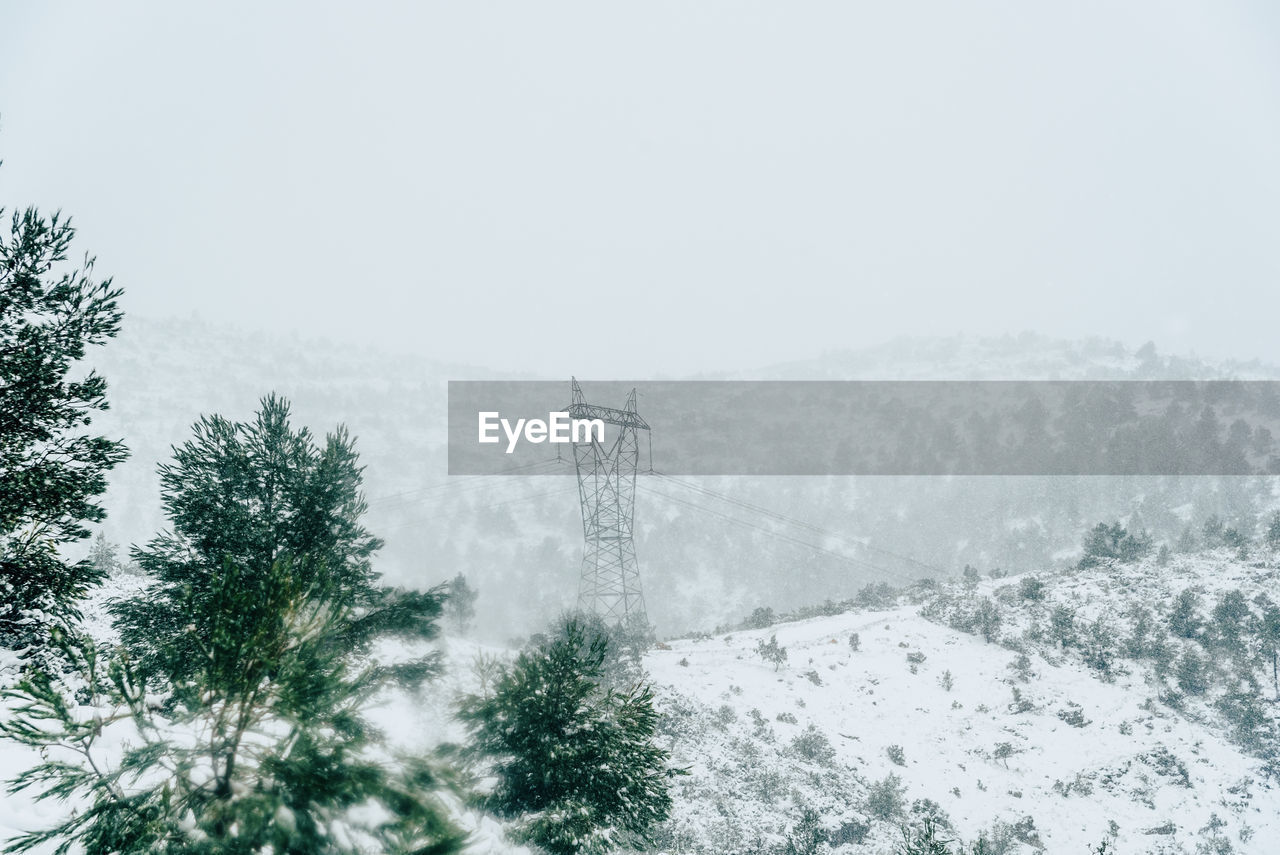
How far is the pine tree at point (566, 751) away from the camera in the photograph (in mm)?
12398

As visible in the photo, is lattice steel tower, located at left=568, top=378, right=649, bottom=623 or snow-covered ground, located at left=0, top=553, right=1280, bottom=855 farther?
lattice steel tower, located at left=568, top=378, right=649, bottom=623

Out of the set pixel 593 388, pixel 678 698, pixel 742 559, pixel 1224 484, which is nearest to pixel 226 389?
pixel 593 388

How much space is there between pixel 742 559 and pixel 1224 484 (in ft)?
215

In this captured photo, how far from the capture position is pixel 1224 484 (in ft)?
262

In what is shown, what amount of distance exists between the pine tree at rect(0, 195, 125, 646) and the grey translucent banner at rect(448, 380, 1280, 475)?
5816 centimetres

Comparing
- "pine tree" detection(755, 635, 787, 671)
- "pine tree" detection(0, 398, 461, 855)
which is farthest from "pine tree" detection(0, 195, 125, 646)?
"pine tree" detection(755, 635, 787, 671)

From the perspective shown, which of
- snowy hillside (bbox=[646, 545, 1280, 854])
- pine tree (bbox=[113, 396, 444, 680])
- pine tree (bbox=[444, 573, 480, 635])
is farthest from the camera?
pine tree (bbox=[444, 573, 480, 635])

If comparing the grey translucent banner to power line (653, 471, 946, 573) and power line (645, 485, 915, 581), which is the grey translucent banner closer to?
power line (653, 471, 946, 573)

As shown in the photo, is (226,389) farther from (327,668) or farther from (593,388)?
(327,668)

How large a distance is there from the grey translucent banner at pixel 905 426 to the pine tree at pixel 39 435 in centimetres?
5816

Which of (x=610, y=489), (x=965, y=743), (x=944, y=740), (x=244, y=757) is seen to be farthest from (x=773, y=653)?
(x=610, y=489)

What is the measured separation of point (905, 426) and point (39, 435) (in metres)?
124

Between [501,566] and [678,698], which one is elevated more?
[678,698]

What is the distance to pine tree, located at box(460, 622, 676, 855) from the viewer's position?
1240 cm
